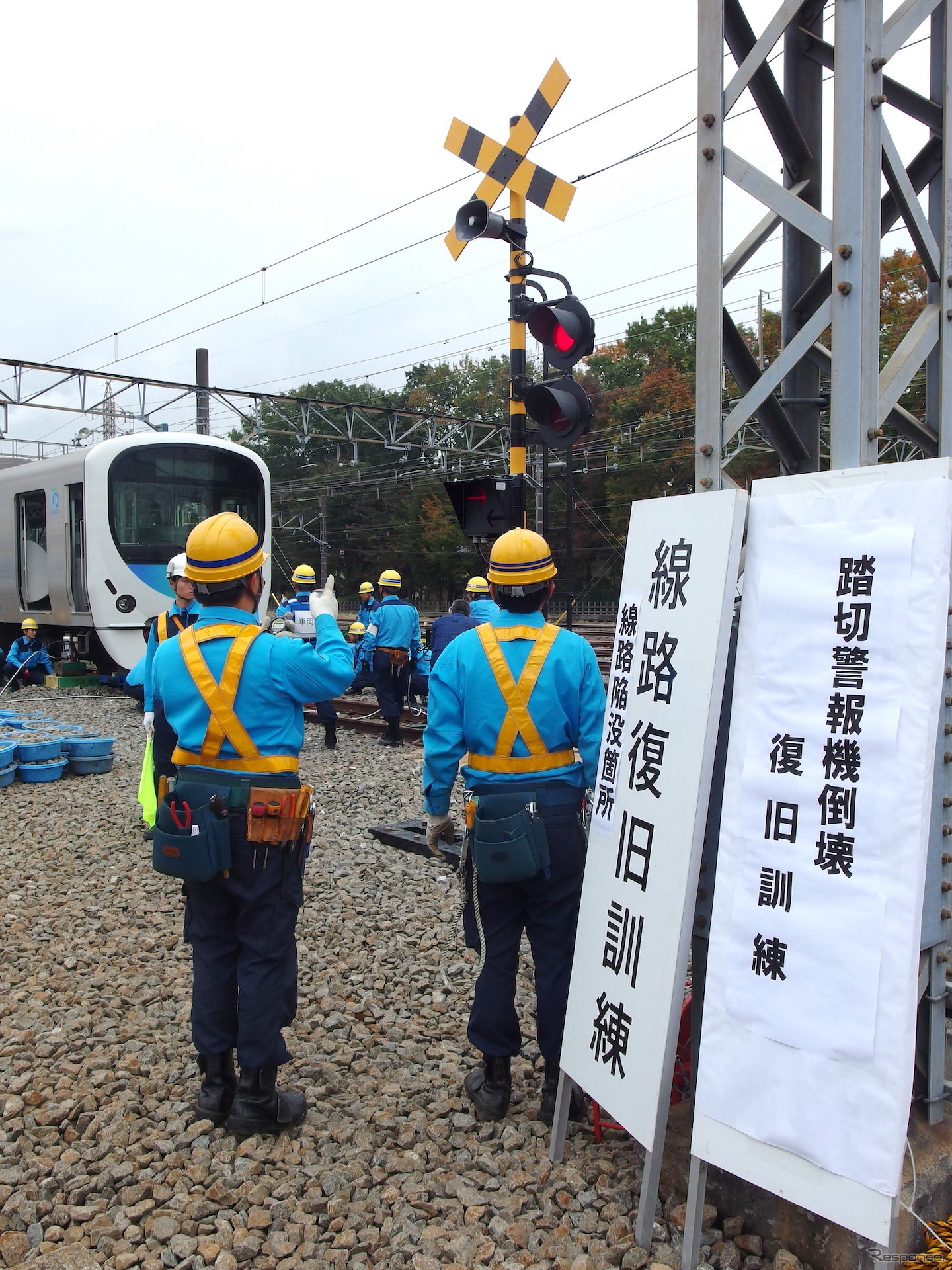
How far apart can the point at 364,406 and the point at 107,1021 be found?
716 inches

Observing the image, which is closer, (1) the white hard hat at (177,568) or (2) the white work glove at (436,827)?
(2) the white work glove at (436,827)

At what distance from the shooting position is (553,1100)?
10.7ft

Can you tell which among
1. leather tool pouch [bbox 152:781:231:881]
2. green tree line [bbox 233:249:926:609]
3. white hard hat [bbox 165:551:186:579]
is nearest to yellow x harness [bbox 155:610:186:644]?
white hard hat [bbox 165:551:186:579]

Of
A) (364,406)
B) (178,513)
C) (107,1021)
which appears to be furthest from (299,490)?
(107,1021)

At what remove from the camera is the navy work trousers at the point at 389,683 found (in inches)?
418

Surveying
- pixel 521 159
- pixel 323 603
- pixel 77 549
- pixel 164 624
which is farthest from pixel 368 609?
pixel 323 603

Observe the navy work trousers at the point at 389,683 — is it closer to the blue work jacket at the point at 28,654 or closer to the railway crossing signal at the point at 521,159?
the railway crossing signal at the point at 521,159

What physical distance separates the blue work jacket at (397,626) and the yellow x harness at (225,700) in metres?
7.43

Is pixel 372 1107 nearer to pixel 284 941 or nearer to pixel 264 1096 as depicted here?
pixel 264 1096

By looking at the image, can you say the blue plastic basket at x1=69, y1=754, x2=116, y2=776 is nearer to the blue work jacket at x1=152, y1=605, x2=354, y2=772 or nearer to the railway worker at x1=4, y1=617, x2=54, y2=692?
the railway worker at x1=4, y1=617, x2=54, y2=692

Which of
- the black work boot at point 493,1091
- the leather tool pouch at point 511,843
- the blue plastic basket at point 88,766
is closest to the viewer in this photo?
the leather tool pouch at point 511,843

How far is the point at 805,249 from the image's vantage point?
3.20m

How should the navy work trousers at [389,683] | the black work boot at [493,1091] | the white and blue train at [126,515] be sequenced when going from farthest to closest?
the white and blue train at [126,515] → the navy work trousers at [389,683] → the black work boot at [493,1091]

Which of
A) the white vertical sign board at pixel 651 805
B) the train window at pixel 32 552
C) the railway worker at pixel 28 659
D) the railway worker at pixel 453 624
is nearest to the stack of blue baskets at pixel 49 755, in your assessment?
the railway worker at pixel 453 624
